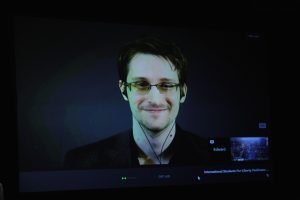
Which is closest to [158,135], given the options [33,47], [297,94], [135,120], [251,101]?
[135,120]

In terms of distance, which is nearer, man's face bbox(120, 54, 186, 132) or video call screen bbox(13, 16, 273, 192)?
video call screen bbox(13, 16, 273, 192)

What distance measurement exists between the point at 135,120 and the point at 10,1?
84 cm

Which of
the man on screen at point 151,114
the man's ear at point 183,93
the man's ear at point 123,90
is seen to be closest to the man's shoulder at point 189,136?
the man on screen at point 151,114

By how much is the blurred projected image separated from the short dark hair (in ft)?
1.45

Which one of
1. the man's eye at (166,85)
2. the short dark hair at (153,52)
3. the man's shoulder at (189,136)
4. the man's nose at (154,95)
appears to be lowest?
the man's shoulder at (189,136)

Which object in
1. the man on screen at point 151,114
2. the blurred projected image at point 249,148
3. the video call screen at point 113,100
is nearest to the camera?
the video call screen at point 113,100

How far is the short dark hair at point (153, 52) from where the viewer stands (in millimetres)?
2195

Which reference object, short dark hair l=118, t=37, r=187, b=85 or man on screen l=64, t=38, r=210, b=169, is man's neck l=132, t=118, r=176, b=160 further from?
short dark hair l=118, t=37, r=187, b=85

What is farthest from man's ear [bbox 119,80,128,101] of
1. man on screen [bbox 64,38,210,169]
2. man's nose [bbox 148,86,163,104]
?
man's nose [bbox 148,86,163,104]

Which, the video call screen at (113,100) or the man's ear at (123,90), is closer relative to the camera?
the video call screen at (113,100)

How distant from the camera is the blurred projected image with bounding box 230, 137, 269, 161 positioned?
2305mm

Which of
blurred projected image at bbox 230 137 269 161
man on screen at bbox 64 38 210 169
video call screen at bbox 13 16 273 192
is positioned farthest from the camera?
blurred projected image at bbox 230 137 269 161

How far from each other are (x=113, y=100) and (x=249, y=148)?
775mm

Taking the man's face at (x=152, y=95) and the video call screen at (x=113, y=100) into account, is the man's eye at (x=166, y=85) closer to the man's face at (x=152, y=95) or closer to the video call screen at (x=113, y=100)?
the man's face at (x=152, y=95)
